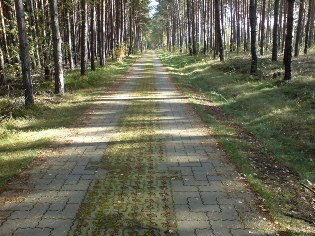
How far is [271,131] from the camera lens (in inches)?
408

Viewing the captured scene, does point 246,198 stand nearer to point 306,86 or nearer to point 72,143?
point 72,143

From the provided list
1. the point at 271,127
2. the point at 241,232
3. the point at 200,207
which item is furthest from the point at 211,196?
the point at 271,127

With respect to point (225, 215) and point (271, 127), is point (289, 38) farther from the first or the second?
point (225, 215)

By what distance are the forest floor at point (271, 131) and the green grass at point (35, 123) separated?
4.82 m

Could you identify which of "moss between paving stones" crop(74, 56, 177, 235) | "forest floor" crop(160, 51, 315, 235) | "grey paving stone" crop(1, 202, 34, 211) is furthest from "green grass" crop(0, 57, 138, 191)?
"forest floor" crop(160, 51, 315, 235)

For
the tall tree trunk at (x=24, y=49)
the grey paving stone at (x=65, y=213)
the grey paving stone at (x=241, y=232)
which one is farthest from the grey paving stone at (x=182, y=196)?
the tall tree trunk at (x=24, y=49)

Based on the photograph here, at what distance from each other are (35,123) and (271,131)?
25.1ft

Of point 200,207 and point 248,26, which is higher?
point 248,26

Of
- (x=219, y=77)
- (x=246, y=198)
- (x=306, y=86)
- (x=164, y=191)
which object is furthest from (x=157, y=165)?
(x=219, y=77)

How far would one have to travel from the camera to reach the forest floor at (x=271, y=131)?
5.89 metres

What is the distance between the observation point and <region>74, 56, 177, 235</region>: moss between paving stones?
16.1 feet

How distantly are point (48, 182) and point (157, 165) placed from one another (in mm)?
2327

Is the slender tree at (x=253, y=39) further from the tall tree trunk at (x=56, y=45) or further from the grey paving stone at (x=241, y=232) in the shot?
the grey paving stone at (x=241, y=232)

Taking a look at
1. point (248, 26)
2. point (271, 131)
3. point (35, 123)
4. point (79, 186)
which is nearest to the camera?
point (79, 186)
